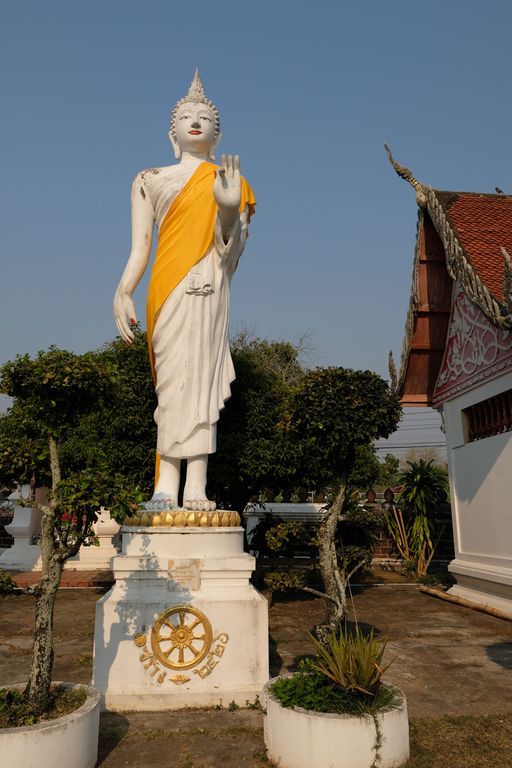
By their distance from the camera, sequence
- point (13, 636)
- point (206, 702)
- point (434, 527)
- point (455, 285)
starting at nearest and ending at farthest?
1. point (206, 702)
2. point (13, 636)
3. point (455, 285)
4. point (434, 527)

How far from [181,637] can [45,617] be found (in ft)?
3.94

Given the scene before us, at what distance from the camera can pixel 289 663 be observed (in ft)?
17.6

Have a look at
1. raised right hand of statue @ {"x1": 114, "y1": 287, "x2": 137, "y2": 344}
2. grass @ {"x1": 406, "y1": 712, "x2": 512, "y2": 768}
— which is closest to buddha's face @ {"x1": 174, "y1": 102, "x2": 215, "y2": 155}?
raised right hand of statue @ {"x1": 114, "y1": 287, "x2": 137, "y2": 344}

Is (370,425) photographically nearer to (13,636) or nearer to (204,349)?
(204,349)

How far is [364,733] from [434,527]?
29.3ft

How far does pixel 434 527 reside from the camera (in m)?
11.6

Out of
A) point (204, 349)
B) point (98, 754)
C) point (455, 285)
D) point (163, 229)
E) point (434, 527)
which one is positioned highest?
point (455, 285)

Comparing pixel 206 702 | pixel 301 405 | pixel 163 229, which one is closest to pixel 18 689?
Result: pixel 206 702

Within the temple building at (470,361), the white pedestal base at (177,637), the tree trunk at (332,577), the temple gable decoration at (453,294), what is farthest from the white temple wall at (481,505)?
the white pedestal base at (177,637)

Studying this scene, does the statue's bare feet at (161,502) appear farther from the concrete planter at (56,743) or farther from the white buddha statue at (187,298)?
the concrete planter at (56,743)

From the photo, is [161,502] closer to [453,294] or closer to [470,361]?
[470,361]

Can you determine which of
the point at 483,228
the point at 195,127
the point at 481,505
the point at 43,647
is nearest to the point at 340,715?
the point at 43,647

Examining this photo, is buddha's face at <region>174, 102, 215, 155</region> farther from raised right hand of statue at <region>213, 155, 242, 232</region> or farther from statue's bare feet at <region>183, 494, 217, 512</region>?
statue's bare feet at <region>183, 494, 217, 512</region>

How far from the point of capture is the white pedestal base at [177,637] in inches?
170
